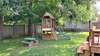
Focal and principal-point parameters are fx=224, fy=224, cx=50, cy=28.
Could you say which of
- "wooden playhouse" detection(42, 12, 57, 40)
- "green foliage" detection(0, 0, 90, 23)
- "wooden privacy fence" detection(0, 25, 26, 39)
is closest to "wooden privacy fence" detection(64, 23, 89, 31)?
"green foliage" detection(0, 0, 90, 23)

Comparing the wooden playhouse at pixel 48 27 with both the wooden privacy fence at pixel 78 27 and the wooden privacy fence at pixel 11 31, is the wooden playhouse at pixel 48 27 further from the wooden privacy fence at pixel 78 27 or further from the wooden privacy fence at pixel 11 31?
the wooden privacy fence at pixel 78 27

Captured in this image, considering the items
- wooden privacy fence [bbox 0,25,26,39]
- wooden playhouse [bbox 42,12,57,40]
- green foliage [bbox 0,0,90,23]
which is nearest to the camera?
wooden playhouse [bbox 42,12,57,40]

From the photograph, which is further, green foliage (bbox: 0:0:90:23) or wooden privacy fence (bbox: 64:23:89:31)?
wooden privacy fence (bbox: 64:23:89:31)

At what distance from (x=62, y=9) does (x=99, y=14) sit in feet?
20.3

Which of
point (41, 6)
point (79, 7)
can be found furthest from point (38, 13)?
point (79, 7)

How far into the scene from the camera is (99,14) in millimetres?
22125

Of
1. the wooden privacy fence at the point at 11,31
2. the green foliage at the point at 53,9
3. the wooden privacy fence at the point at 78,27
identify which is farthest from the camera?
the wooden privacy fence at the point at 78,27

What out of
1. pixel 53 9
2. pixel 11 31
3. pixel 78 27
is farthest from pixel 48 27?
pixel 78 27

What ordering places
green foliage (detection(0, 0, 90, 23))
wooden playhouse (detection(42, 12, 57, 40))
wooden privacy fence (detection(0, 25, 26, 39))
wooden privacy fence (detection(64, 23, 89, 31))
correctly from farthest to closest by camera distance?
wooden privacy fence (detection(64, 23, 89, 31)) → wooden privacy fence (detection(0, 25, 26, 39)) → green foliage (detection(0, 0, 90, 23)) → wooden playhouse (detection(42, 12, 57, 40))

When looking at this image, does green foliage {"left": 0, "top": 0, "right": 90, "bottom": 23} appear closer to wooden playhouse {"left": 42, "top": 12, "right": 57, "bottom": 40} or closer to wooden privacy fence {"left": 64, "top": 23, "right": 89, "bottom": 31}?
wooden playhouse {"left": 42, "top": 12, "right": 57, "bottom": 40}

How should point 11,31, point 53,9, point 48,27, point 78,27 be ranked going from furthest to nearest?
point 78,27
point 11,31
point 53,9
point 48,27

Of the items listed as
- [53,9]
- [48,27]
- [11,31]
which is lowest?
[11,31]

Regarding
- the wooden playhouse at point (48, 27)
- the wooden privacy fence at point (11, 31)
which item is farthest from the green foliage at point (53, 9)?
the wooden playhouse at point (48, 27)

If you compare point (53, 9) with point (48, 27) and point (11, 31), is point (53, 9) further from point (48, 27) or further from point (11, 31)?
point (11, 31)
